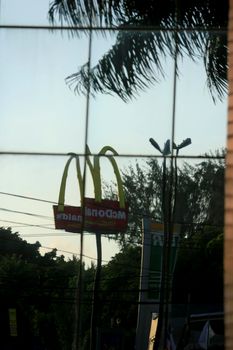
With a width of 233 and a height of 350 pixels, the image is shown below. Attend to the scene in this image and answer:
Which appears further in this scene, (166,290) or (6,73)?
(6,73)

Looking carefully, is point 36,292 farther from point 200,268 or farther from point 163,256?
point 200,268

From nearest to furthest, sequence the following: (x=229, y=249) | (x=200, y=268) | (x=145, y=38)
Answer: (x=229, y=249), (x=200, y=268), (x=145, y=38)

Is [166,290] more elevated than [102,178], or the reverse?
[102,178]

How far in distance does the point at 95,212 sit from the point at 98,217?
61 millimetres

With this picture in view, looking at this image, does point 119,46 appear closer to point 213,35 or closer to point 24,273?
point 213,35

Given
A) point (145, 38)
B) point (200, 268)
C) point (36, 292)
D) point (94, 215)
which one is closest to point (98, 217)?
point (94, 215)

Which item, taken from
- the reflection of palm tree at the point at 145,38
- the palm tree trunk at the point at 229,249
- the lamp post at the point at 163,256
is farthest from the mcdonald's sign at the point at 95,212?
the palm tree trunk at the point at 229,249

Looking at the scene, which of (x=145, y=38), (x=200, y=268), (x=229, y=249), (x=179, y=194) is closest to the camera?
(x=229, y=249)

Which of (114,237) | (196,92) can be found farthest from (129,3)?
(114,237)

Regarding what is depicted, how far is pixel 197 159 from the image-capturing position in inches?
327

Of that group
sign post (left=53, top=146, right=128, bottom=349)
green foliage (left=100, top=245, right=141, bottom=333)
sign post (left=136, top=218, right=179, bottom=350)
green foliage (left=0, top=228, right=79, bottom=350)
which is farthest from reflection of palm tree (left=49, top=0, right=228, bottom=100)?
green foliage (left=0, top=228, right=79, bottom=350)

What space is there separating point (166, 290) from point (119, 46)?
2.65 metres

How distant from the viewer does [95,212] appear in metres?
8.27

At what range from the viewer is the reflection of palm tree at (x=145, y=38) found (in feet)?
27.6
